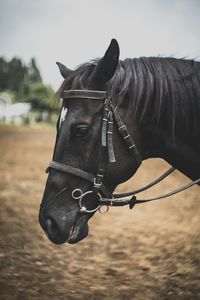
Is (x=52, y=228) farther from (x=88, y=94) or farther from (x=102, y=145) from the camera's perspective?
(x=88, y=94)

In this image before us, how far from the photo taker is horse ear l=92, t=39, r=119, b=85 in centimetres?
238

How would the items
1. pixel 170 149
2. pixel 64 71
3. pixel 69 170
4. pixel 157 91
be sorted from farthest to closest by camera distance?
1. pixel 64 71
2. pixel 170 149
3. pixel 157 91
4. pixel 69 170

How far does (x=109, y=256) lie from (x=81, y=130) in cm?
304

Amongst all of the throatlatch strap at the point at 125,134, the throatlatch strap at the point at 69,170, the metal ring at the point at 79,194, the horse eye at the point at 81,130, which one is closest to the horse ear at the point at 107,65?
the throatlatch strap at the point at 125,134

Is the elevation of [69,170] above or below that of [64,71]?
below

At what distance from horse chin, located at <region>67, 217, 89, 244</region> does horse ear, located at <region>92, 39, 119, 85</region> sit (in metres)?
1.22

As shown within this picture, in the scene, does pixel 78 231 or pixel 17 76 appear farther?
pixel 17 76

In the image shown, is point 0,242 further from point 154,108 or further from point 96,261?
point 154,108

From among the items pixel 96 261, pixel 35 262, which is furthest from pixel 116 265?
pixel 35 262

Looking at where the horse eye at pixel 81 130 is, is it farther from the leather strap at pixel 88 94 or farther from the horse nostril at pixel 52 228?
the horse nostril at pixel 52 228

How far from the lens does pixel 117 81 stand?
2.57 metres

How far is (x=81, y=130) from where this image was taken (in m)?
2.45

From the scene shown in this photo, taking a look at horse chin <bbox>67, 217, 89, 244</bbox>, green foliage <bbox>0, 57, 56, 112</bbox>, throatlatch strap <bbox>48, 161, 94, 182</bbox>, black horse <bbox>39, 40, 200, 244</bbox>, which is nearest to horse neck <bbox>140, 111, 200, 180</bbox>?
black horse <bbox>39, 40, 200, 244</bbox>

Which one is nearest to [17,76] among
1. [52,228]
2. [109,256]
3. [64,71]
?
[109,256]
